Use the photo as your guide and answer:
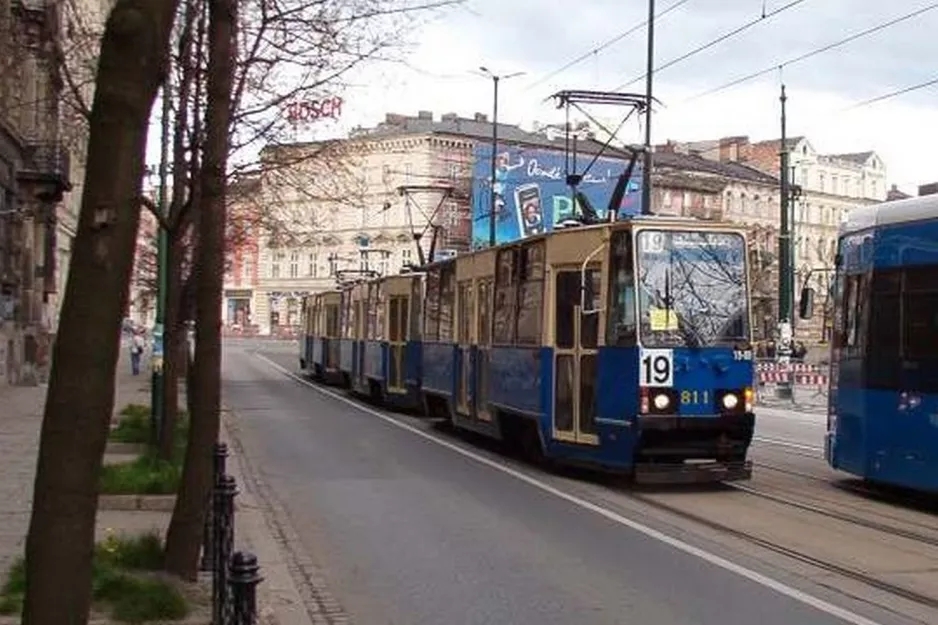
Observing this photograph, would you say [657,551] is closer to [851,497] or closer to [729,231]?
[851,497]

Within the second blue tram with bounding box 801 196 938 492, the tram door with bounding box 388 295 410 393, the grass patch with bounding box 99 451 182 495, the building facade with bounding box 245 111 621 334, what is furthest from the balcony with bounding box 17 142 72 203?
the second blue tram with bounding box 801 196 938 492

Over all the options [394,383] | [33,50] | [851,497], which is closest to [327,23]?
[33,50]

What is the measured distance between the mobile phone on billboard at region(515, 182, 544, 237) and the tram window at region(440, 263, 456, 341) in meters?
45.2

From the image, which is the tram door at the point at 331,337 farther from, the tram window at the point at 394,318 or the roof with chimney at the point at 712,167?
the roof with chimney at the point at 712,167

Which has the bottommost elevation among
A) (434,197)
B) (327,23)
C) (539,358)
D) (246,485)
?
(246,485)

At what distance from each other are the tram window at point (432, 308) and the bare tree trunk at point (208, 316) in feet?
48.7

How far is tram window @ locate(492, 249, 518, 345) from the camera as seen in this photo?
18.3 m

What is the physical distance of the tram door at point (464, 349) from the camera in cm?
2086

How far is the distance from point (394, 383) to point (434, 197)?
207 feet

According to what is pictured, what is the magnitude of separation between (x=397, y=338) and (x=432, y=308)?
432cm

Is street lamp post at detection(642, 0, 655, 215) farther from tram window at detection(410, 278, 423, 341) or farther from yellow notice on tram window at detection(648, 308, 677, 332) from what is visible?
yellow notice on tram window at detection(648, 308, 677, 332)

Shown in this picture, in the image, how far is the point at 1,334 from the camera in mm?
33406

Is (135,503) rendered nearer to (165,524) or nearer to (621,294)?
(165,524)

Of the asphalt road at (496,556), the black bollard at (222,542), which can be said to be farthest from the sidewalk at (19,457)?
the asphalt road at (496,556)
